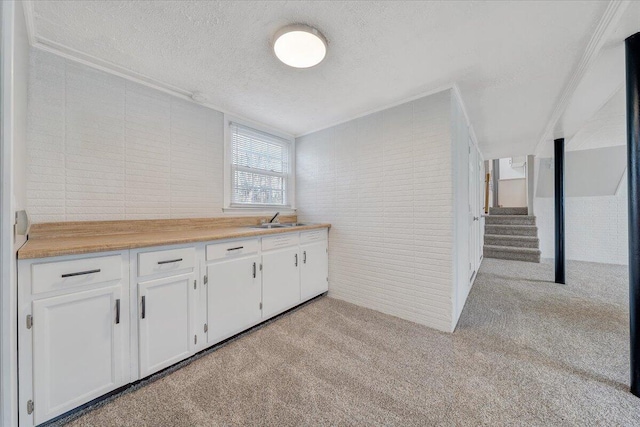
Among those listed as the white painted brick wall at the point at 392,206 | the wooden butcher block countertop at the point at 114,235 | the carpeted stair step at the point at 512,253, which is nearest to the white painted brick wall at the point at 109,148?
the wooden butcher block countertop at the point at 114,235

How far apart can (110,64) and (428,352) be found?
3.30m

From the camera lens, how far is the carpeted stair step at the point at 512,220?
5188mm

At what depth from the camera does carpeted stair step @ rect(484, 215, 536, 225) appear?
5.19 m

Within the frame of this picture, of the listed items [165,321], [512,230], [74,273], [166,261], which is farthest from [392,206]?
[512,230]

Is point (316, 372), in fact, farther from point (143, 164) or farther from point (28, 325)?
point (143, 164)

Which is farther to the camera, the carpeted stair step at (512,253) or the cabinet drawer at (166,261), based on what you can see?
the carpeted stair step at (512,253)

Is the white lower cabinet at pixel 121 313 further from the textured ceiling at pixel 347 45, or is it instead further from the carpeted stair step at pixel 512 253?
the carpeted stair step at pixel 512 253

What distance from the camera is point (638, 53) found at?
1391 millimetres

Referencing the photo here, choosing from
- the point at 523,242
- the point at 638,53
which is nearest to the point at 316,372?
the point at 638,53

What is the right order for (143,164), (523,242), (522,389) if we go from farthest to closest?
(523,242) < (143,164) < (522,389)

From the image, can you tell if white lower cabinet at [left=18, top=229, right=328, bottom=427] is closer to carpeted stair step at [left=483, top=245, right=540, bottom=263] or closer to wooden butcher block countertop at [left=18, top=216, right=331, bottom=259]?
wooden butcher block countertop at [left=18, top=216, right=331, bottom=259]

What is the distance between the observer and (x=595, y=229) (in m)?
4.62

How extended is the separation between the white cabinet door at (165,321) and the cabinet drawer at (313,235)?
4.10ft

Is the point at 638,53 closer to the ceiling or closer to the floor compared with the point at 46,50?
closer to the floor
